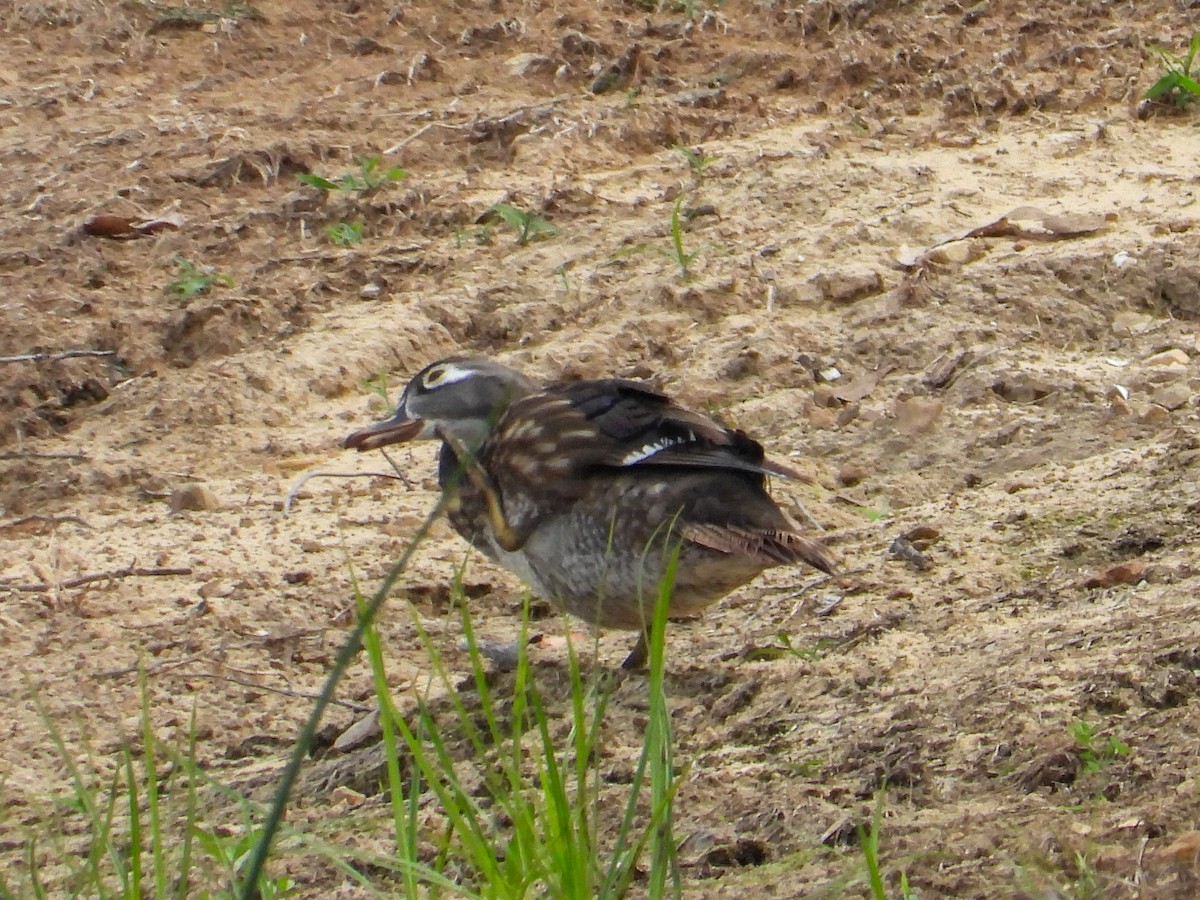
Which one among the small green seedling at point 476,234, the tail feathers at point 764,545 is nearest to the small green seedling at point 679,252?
the small green seedling at point 476,234

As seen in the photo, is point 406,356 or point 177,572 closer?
point 177,572

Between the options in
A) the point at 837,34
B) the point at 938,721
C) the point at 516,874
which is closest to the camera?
the point at 516,874

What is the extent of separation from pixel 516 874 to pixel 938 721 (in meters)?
1.18

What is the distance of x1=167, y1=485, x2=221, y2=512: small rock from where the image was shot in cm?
549

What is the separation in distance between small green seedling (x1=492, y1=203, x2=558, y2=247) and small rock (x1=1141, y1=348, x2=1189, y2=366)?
2.48m

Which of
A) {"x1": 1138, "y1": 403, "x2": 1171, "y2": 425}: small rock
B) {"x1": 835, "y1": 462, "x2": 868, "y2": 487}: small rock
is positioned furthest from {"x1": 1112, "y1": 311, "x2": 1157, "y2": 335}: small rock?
{"x1": 835, "y1": 462, "x2": 868, "y2": 487}: small rock

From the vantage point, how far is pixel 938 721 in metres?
3.49

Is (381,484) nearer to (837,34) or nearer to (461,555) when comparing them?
(461,555)

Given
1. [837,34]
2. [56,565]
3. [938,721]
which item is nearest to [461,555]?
[56,565]

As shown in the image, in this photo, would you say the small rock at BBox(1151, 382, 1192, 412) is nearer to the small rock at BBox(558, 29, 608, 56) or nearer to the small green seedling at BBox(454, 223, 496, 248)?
the small green seedling at BBox(454, 223, 496, 248)

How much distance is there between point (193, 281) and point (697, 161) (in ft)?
7.09

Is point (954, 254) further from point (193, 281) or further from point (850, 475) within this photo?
point (193, 281)

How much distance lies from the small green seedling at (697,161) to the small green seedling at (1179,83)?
1.90 metres

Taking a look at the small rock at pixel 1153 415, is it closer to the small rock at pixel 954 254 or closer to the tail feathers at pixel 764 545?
the small rock at pixel 954 254
